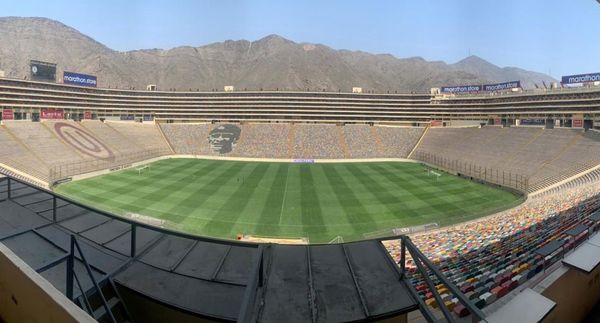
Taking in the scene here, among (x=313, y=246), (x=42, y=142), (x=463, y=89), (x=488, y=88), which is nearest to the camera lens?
(x=313, y=246)

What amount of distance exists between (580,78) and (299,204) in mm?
64477

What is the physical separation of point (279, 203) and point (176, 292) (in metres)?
28.0

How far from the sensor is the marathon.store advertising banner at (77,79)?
72938 millimetres

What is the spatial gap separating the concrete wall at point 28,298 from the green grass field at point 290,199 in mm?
20491

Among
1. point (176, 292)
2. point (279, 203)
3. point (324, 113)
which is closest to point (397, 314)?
point (176, 292)

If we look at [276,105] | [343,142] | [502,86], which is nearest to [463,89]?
[502,86]

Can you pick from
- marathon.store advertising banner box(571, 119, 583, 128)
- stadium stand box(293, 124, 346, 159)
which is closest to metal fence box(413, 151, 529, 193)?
marathon.store advertising banner box(571, 119, 583, 128)

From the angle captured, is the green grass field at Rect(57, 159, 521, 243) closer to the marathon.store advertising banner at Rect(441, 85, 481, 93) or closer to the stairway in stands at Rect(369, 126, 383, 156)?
the stairway in stands at Rect(369, 126, 383, 156)

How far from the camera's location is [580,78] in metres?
58.3

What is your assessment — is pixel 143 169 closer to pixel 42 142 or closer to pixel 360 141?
pixel 42 142

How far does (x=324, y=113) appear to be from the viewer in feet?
296

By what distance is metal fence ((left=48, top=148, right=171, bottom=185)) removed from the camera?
4018 centimetres

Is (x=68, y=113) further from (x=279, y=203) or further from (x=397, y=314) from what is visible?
(x=397, y=314)

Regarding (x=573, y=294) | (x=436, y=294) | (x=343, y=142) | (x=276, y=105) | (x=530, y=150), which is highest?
(x=276, y=105)
